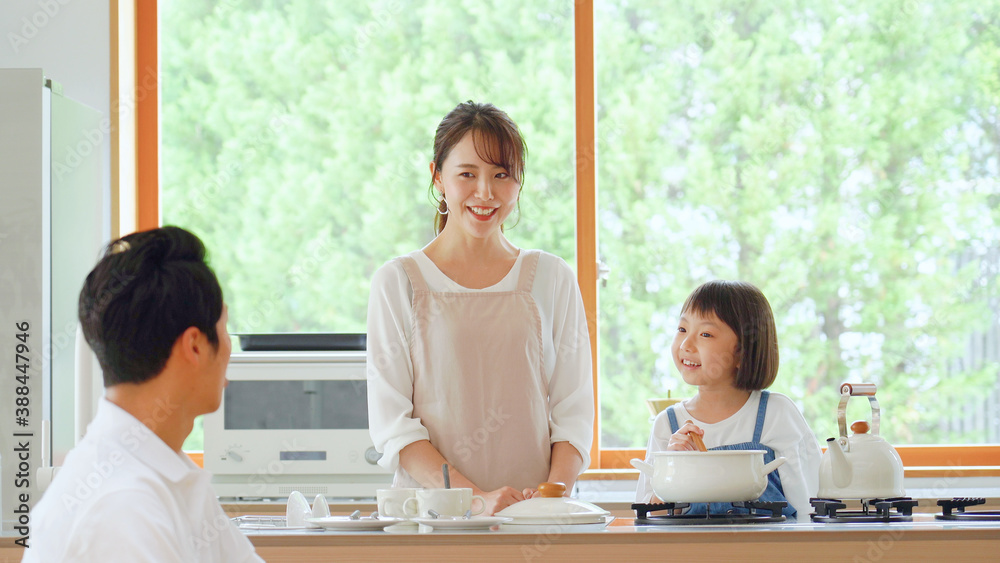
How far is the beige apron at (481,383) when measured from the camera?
5.66ft

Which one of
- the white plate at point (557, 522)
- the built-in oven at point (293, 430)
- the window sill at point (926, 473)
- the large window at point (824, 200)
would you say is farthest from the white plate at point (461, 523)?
the large window at point (824, 200)

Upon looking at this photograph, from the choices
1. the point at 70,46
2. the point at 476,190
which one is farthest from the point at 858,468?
the point at 70,46

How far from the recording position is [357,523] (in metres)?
1.27

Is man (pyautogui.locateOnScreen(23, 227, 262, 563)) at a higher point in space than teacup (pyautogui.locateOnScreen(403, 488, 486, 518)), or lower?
higher

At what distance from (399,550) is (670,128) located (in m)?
2.25

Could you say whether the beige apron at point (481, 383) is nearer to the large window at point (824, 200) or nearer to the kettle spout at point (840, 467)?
A: the kettle spout at point (840, 467)

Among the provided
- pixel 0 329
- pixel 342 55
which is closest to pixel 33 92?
pixel 0 329

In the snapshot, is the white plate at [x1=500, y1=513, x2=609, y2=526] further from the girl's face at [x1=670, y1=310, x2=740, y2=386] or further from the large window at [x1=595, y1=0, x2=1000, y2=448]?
the large window at [x1=595, y1=0, x2=1000, y2=448]

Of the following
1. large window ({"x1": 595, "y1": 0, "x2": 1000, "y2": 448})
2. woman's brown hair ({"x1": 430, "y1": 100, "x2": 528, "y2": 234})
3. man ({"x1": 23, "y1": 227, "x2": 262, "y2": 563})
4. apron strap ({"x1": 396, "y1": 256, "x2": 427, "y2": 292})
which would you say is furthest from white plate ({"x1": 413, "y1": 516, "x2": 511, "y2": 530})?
large window ({"x1": 595, "y1": 0, "x2": 1000, "y2": 448})

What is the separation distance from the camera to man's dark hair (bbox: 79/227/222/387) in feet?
2.79

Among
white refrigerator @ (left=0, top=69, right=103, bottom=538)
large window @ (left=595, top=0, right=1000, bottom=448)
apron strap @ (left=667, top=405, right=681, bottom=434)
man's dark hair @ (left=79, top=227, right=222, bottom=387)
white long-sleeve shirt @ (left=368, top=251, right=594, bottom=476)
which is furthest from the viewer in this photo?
large window @ (left=595, top=0, right=1000, bottom=448)

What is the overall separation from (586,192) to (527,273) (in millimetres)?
1365

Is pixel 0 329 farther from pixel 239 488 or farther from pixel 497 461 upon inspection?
pixel 497 461

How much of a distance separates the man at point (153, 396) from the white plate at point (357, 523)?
1.08 ft
